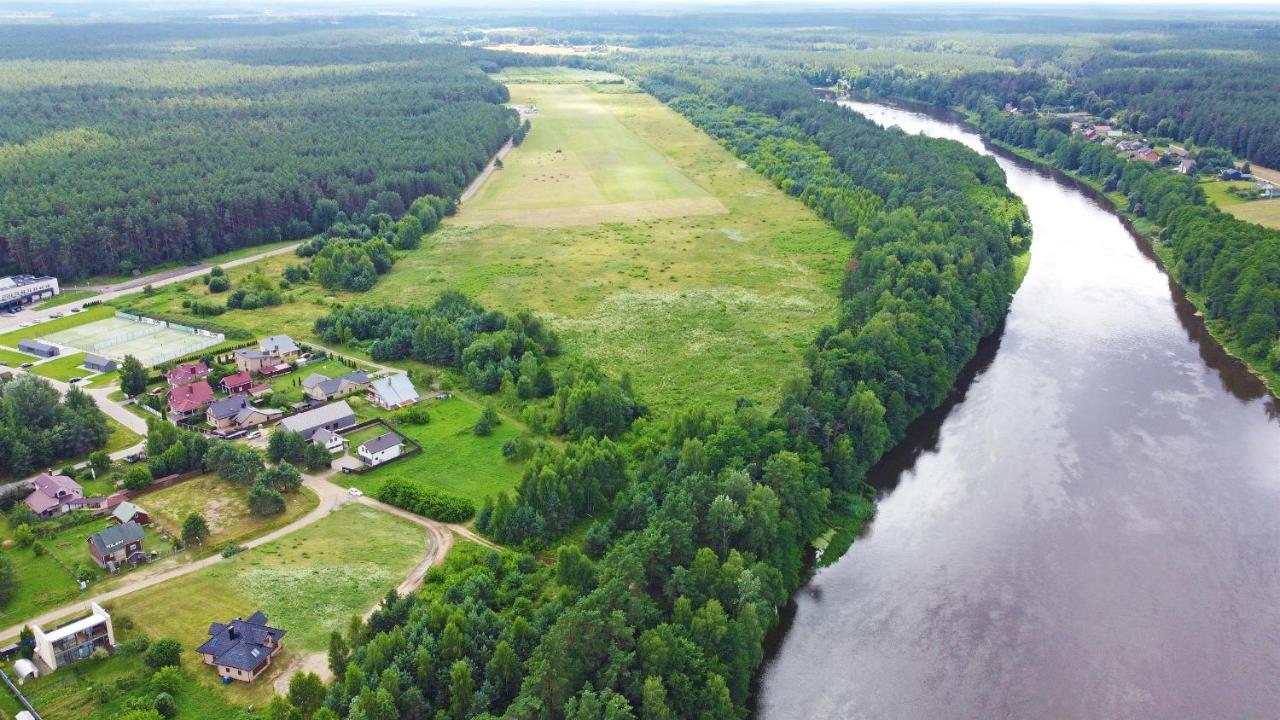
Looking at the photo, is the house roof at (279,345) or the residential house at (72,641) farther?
the house roof at (279,345)

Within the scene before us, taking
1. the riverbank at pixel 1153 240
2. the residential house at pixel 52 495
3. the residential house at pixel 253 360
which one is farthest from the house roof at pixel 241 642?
the riverbank at pixel 1153 240

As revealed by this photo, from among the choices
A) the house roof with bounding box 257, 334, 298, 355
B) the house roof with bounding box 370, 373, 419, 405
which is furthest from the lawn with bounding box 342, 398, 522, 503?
the house roof with bounding box 257, 334, 298, 355

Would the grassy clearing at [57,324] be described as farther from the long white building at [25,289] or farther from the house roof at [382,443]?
the house roof at [382,443]

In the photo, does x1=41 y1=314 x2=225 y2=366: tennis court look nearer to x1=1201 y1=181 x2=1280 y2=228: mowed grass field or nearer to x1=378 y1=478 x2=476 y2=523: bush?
x1=378 y1=478 x2=476 y2=523: bush

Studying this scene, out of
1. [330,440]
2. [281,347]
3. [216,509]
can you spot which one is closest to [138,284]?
[281,347]

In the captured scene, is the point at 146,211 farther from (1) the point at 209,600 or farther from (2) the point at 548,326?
(1) the point at 209,600

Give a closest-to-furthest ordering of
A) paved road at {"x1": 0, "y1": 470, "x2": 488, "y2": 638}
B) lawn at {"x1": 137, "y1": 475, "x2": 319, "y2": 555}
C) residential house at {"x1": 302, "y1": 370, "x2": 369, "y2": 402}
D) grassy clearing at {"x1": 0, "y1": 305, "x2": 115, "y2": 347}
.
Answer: paved road at {"x1": 0, "y1": 470, "x2": 488, "y2": 638} → lawn at {"x1": 137, "y1": 475, "x2": 319, "y2": 555} → residential house at {"x1": 302, "y1": 370, "x2": 369, "y2": 402} → grassy clearing at {"x1": 0, "y1": 305, "x2": 115, "y2": 347}
